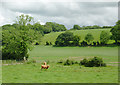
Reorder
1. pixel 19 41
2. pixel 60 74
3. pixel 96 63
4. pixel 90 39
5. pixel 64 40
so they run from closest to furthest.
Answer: pixel 60 74
pixel 96 63
pixel 19 41
pixel 64 40
pixel 90 39

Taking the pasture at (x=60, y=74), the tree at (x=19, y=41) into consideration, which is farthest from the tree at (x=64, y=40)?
the pasture at (x=60, y=74)

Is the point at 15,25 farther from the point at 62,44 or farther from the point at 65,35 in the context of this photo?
the point at 65,35

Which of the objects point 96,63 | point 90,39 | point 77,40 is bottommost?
point 96,63

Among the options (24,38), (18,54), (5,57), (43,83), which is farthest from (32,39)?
(43,83)

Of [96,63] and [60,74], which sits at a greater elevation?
[96,63]

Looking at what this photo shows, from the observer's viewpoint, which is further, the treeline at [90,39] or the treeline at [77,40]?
the treeline at [77,40]

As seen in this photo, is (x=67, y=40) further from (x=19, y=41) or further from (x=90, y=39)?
(x=19, y=41)

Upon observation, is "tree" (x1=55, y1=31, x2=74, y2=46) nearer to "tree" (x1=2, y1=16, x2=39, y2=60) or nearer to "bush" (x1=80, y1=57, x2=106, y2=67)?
"tree" (x1=2, y1=16, x2=39, y2=60)

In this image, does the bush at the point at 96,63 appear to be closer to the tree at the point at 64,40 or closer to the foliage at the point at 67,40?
the foliage at the point at 67,40

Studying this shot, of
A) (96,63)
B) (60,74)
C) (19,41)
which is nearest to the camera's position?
(60,74)

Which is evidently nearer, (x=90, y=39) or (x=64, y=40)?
(x=64, y=40)

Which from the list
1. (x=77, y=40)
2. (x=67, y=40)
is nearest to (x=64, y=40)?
(x=67, y=40)

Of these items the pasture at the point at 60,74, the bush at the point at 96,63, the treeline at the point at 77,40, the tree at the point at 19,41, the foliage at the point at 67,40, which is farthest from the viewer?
the foliage at the point at 67,40

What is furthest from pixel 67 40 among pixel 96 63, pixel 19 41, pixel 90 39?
pixel 96 63
